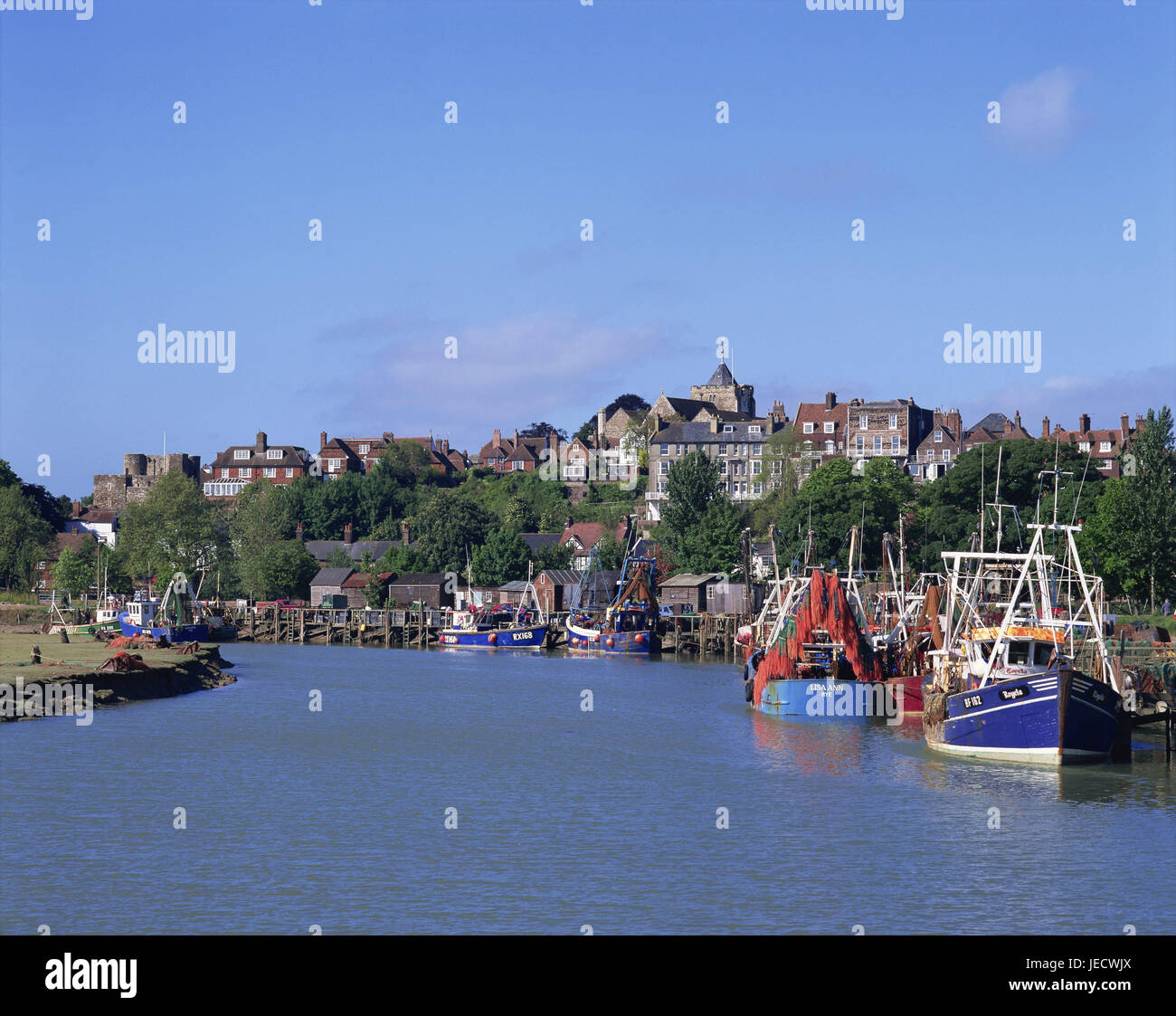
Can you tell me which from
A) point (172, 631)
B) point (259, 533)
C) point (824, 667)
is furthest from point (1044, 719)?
point (259, 533)

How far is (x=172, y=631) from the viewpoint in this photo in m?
103

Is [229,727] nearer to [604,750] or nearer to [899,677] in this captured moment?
[604,750]

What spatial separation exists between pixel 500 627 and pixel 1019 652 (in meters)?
77.9

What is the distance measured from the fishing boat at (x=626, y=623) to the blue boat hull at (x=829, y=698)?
45.9 metres

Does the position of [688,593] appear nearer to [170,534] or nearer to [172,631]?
[172,631]

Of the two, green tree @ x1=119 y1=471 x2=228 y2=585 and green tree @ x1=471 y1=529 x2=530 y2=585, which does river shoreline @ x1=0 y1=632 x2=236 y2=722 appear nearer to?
green tree @ x1=471 y1=529 x2=530 y2=585

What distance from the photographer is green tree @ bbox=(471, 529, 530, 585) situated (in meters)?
138

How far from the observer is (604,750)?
51688 millimetres

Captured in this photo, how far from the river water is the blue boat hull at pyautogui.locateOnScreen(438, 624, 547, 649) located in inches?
2144

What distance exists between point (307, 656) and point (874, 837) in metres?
74.5

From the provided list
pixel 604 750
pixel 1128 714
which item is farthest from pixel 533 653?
pixel 1128 714

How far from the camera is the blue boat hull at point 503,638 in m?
115

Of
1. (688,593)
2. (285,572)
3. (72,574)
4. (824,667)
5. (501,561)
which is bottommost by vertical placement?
(824,667)
